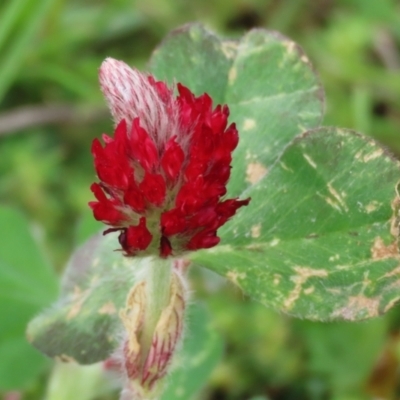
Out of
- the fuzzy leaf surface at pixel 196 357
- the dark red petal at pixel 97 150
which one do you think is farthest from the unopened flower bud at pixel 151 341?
the fuzzy leaf surface at pixel 196 357

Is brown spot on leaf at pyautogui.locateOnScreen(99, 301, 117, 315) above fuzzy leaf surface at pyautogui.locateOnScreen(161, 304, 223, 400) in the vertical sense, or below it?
above

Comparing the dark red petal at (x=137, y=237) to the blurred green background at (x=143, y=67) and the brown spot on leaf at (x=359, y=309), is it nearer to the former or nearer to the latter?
the brown spot on leaf at (x=359, y=309)

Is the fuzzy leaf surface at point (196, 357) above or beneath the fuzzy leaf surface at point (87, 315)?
beneath

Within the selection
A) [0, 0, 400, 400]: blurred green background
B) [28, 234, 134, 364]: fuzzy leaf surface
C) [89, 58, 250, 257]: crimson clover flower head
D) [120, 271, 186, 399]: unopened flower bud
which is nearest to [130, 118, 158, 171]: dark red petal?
[89, 58, 250, 257]: crimson clover flower head

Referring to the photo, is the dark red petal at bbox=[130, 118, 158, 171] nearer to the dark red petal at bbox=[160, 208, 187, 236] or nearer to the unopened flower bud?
the dark red petal at bbox=[160, 208, 187, 236]

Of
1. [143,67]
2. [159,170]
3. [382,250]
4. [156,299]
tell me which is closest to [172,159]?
[159,170]

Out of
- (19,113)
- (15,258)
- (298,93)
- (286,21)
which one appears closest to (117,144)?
(298,93)
